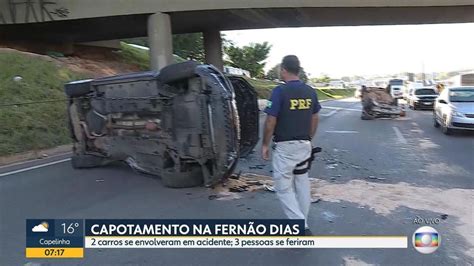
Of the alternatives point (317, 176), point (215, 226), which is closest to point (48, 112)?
point (317, 176)

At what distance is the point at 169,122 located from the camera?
649cm

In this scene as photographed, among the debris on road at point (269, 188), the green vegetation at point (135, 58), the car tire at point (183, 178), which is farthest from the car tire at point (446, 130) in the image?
the green vegetation at point (135, 58)

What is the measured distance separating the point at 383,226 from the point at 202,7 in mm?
17486

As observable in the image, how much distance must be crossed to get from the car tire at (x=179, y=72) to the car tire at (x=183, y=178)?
4.39 feet

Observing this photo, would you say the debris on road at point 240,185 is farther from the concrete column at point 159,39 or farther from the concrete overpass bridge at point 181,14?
the concrete column at point 159,39

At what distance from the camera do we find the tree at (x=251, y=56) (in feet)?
182

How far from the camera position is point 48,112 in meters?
12.5

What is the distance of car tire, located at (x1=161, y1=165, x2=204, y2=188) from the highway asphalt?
0.39 ft

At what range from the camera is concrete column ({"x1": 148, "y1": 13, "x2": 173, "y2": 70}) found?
21.6 metres

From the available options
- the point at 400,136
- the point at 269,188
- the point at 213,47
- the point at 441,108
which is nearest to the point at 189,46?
the point at 213,47

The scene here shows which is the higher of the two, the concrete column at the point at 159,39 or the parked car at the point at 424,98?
the concrete column at the point at 159,39

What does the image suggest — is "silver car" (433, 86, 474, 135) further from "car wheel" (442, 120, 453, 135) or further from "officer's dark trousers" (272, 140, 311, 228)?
"officer's dark trousers" (272, 140, 311, 228)

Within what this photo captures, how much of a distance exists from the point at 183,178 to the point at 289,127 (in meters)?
2.59

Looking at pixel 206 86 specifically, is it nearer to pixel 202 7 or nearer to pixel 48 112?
pixel 48 112
